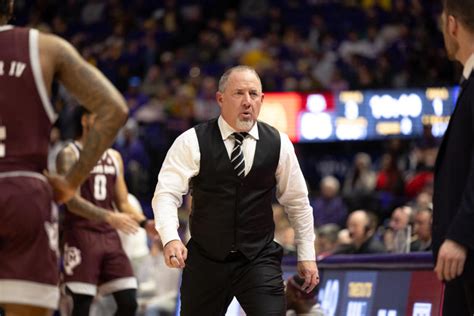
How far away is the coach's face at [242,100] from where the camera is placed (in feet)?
21.2

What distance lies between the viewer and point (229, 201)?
6.34 m

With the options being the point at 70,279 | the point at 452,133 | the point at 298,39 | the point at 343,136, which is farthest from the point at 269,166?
the point at 298,39

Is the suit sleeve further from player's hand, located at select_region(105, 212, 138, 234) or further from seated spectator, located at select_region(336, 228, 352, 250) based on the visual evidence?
seated spectator, located at select_region(336, 228, 352, 250)

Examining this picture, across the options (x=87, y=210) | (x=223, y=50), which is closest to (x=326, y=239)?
(x=87, y=210)

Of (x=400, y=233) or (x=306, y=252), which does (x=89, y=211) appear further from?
(x=400, y=233)

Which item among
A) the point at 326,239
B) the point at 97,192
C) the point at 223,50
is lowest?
the point at 326,239

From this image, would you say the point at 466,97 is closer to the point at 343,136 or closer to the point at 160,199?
the point at 160,199

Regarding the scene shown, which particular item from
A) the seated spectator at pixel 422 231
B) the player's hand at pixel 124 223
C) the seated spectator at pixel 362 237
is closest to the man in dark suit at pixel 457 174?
the player's hand at pixel 124 223

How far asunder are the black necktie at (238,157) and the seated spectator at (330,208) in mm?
8439

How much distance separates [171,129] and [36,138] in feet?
44.1

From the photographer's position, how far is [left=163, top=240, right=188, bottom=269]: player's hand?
5.96m

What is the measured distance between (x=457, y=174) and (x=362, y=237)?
6.56m

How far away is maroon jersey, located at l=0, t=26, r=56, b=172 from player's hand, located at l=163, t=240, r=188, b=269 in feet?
5.15

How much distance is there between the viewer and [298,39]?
1969 cm
